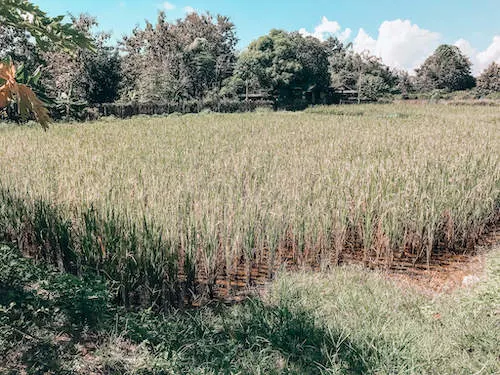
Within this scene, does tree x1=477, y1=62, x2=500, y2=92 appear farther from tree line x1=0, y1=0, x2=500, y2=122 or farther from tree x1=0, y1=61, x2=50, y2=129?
tree x1=0, y1=61, x2=50, y2=129

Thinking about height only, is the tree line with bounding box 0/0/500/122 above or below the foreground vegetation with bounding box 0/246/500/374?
above

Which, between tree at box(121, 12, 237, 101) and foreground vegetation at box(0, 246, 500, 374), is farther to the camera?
tree at box(121, 12, 237, 101)

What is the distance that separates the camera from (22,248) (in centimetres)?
395

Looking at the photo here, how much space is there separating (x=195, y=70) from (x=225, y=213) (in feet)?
84.1

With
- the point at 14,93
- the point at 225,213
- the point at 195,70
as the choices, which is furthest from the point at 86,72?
the point at 14,93

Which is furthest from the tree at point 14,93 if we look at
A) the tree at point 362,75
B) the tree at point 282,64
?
the tree at point 362,75

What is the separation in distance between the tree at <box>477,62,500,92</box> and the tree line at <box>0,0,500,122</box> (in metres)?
0.09

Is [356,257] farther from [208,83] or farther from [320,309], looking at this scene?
[208,83]

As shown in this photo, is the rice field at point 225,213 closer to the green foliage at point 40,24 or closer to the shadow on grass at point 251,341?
the shadow on grass at point 251,341

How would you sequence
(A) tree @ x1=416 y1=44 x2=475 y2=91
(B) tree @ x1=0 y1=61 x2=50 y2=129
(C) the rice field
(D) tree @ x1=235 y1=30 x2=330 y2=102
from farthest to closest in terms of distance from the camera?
(A) tree @ x1=416 y1=44 x2=475 y2=91 < (D) tree @ x1=235 y1=30 x2=330 y2=102 < (C) the rice field < (B) tree @ x1=0 y1=61 x2=50 y2=129

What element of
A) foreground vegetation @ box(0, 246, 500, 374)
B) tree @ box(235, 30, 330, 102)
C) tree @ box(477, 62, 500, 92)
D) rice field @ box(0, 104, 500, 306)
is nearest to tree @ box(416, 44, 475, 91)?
tree @ box(477, 62, 500, 92)

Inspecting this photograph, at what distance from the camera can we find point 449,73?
42875 millimetres

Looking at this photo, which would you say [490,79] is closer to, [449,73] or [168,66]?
[449,73]

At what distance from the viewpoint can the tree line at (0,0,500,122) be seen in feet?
69.7
